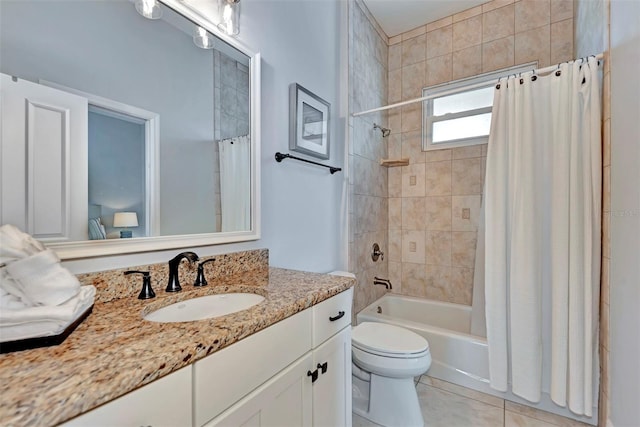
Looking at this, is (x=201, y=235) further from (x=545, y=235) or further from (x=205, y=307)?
(x=545, y=235)

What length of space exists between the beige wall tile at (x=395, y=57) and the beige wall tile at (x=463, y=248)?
177 cm

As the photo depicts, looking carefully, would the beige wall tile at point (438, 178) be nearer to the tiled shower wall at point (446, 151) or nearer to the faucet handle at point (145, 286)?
the tiled shower wall at point (446, 151)

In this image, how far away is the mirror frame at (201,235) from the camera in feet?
2.79

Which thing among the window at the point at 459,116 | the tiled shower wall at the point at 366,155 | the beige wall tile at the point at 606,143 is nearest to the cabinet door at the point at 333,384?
the tiled shower wall at the point at 366,155

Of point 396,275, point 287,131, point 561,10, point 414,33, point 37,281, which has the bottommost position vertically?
point 396,275

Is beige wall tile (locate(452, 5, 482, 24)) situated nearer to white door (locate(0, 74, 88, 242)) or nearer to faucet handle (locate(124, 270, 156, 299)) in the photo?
white door (locate(0, 74, 88, 242))

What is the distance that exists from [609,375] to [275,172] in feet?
6.48

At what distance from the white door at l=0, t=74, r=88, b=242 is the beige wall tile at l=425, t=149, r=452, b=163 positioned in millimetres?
2526

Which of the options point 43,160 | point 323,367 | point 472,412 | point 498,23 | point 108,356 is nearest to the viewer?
point 108,356

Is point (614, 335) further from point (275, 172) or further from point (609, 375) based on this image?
point (275, 172)

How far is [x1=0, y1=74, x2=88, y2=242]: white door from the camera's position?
0.74 metres

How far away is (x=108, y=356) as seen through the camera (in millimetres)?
528

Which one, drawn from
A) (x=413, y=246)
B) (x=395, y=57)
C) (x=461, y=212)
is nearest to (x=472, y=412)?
→ (x=413, y=246)

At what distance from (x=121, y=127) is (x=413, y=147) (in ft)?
8.00
